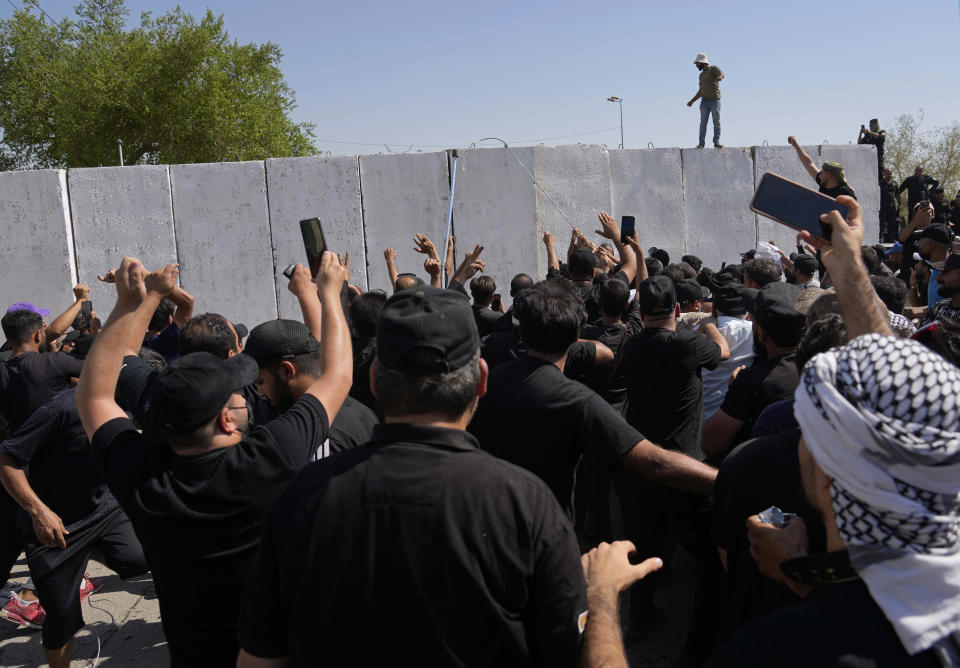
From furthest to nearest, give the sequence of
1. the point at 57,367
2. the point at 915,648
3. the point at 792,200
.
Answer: the point at 57,367, the point at 792,200, the point at 915,648

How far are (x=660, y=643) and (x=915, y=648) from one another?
3.20 metres

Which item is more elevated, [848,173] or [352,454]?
[848,173]

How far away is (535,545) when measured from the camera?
1.51 m

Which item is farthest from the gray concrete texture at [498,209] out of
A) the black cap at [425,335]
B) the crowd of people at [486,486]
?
the black cap at [425,335]

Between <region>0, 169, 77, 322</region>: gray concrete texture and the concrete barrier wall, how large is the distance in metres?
0.01

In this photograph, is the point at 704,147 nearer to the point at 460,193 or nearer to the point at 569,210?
the point at 569,210

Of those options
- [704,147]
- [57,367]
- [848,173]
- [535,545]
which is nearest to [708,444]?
[535,545]

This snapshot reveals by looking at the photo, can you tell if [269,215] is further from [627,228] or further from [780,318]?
[780,318]

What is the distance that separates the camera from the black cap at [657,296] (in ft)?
13.1

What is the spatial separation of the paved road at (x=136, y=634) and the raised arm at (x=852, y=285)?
2361 millimetres

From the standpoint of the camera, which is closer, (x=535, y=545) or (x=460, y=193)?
(x=535, y=545)

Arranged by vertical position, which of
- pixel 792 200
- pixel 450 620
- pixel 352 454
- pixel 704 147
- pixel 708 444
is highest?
pixel 704 147

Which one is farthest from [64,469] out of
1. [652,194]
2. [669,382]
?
[652,194]

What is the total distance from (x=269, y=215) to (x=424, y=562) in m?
9.54
